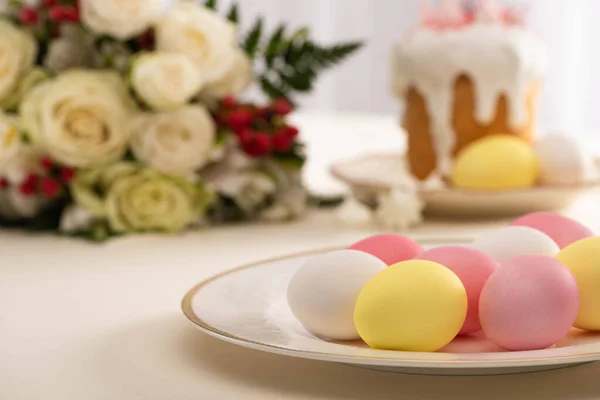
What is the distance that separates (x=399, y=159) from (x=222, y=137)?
1.29 ft

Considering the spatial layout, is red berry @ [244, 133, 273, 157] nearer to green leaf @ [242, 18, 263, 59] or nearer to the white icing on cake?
green leaf @ [242, 18, 263, 59]

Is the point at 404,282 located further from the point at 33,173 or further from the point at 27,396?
the point at 33,173

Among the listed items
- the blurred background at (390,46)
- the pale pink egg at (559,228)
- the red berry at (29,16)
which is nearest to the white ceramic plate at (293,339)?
the pale pink egg at (559,228)

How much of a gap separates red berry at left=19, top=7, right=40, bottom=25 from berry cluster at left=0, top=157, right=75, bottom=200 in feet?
0.63

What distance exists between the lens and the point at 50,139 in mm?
1206

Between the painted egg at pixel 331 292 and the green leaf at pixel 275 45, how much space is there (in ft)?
2.46

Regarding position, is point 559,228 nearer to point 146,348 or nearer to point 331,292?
point 331,292

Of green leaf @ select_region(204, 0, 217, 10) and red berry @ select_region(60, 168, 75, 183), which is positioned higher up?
green leaf @ select_region(204, 0, 217, 10)

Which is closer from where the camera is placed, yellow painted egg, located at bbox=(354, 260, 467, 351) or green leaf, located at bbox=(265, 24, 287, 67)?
yellow painted egg, located at bbox=(354, 260, 467, 351)

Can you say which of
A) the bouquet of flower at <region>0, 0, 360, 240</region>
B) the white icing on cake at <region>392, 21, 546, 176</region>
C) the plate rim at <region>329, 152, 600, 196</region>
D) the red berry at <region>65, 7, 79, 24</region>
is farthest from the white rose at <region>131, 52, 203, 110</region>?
the white icing on cake at <region>392, 21, 546, 176</region>

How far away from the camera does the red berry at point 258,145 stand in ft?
4.25

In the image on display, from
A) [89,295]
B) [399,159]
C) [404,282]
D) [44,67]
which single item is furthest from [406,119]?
[404,282]

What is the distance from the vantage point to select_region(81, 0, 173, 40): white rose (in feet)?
4.01

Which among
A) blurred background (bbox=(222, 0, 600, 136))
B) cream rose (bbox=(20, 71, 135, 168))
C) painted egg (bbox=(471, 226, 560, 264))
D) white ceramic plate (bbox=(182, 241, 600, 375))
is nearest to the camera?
white ceramic plate (bbox=(182, 241, 600, 375))
